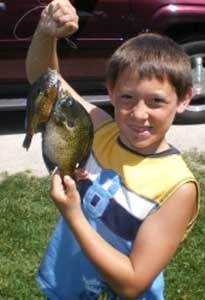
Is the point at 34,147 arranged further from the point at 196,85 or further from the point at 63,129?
the point at 63,129

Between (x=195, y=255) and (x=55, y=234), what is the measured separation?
2.36m

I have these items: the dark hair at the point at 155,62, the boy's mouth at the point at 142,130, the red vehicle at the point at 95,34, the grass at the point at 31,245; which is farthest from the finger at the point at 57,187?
the red vehicle at the point at 95,34

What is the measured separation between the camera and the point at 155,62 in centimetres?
210

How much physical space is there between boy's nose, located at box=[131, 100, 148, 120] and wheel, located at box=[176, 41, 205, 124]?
480 centimetres

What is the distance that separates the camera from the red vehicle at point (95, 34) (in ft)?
21.5

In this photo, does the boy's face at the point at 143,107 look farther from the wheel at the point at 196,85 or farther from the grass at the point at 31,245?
the wheel at the point at 196,85

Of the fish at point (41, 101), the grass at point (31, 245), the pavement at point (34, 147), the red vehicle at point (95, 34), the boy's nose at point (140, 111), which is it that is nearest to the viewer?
the fish at point (41, 101)

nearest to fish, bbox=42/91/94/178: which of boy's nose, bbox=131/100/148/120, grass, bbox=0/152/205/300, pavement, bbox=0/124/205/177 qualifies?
boy's nose, bbox=131/100/148/120

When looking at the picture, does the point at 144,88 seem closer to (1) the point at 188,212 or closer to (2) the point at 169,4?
(1) the point at 188,212

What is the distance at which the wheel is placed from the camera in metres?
6.92

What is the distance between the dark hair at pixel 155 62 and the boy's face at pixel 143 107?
0.02 meters

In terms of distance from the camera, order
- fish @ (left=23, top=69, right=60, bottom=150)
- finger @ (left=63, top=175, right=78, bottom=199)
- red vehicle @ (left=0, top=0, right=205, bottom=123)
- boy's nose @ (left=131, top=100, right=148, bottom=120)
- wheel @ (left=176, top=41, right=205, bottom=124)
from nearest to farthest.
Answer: fish @ (left=23, top=69, right=60, bottom=150) < finger @ (left=63, top=175, right=78, bottom=199) < boy's nose @ (left=131, top=100, right=148, bottom=120) < red vehicle @ (left=0, top=0, right=205, bottom=123) < wheel @ (left=176, top=41, right=205, bottom=124)

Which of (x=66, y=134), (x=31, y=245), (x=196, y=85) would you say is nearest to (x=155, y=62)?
(x=66, y=134)

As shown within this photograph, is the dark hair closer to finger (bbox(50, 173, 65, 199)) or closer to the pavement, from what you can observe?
finger (bbox(50, 173, 65, 199))
